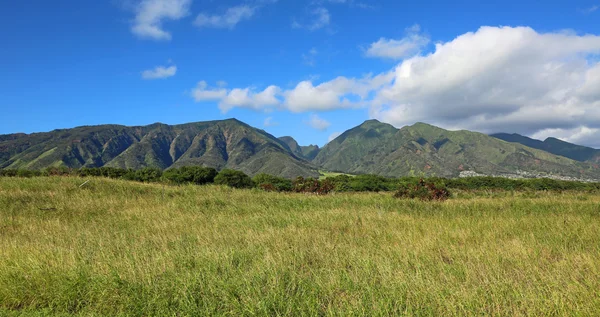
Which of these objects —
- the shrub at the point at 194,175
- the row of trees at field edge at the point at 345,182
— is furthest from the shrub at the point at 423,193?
the shrub at the point at 194,175

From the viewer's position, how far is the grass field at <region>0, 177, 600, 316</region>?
426cm

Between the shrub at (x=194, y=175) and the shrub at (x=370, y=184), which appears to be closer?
the shrub at (x=370, y=184)

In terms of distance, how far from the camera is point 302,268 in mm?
5637

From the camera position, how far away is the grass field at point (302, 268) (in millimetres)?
4258

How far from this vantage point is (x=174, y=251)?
6.61m

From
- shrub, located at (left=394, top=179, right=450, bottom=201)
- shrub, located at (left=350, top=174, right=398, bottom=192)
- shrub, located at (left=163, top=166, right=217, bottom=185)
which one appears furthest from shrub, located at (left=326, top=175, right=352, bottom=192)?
shrub, located at (left=163, top=166, right=217, bottom=185)

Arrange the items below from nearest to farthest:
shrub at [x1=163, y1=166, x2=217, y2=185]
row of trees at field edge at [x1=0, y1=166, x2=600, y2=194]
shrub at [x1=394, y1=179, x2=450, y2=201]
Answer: shrub at [x1=394, y1=179, x2=450, y2=201] → row of trees at field edge at [x1=0, y1=166, x2=600, y2=194] → shrub at [x1=163, y1=166, x2=217, y2=185]

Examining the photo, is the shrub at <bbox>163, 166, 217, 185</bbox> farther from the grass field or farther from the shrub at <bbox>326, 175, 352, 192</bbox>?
the grass field

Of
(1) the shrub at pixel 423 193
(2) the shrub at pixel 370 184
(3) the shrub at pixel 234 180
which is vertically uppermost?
(3) the shrub at pixel 234 180

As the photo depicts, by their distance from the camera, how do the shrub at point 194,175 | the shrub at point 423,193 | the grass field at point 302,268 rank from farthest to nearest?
the shrub at point 194,175, the shrub at point 423,193, the grass field at point 302,268

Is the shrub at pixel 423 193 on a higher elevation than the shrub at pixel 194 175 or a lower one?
lower

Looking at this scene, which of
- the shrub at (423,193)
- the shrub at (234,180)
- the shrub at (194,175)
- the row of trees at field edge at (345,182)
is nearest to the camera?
the shrub at (423,193)

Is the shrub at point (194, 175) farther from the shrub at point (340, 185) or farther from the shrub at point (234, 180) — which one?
the shrub at point (340, 185)

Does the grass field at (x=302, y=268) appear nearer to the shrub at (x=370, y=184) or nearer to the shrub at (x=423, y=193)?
the shrub at (x=423, y=193)
